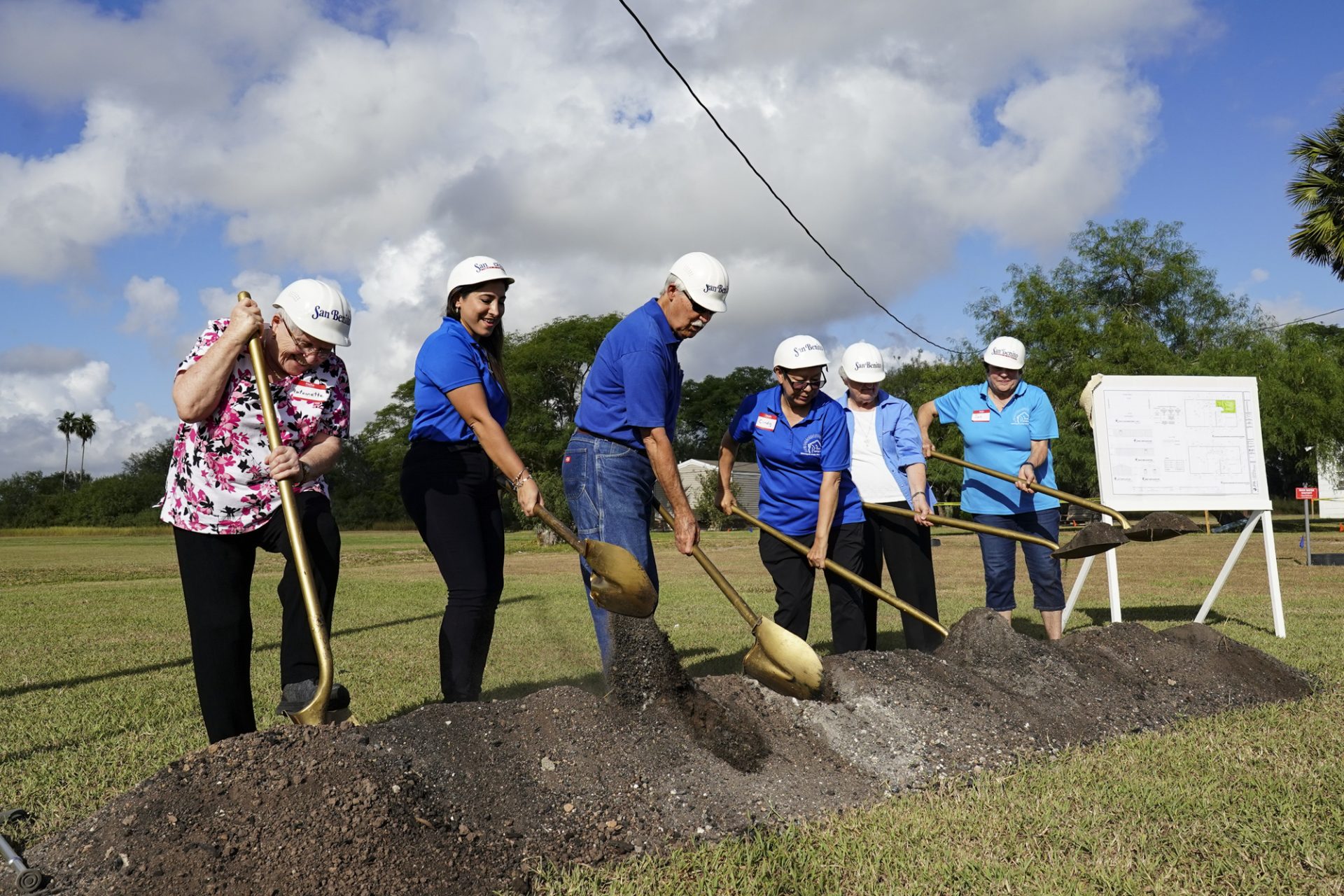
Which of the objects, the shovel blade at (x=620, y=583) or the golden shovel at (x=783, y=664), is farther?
the golden shovel at (x=783, y=664)

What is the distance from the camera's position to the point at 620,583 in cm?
346

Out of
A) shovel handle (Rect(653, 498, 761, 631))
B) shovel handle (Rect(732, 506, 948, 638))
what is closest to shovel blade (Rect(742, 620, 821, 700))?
shovel handle (Rect(653, 498, 761, 631))

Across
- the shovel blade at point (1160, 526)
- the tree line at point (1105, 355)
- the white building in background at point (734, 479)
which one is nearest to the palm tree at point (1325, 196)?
the tree line at point (1105, 355)

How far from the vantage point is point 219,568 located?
333 centimetres

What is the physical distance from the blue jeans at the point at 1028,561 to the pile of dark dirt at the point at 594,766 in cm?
137

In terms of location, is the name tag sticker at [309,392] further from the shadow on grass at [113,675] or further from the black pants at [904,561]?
the shadow on grass at [113,675]

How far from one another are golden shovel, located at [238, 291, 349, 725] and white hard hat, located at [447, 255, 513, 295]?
0.81 metres

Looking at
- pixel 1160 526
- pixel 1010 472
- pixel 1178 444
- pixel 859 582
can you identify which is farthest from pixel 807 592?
pixel 1178 444

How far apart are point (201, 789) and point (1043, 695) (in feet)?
10.4

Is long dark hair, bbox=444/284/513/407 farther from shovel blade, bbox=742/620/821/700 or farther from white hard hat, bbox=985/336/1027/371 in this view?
white hard hat, bbox=985/336/1027/371

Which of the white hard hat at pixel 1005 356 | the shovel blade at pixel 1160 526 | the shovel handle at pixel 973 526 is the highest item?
the white hard hat at pixel 1005 356

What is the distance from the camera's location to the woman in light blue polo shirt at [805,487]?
502cm

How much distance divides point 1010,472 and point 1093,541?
29.1 inches

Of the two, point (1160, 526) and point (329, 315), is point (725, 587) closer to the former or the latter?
point (329, 315)
